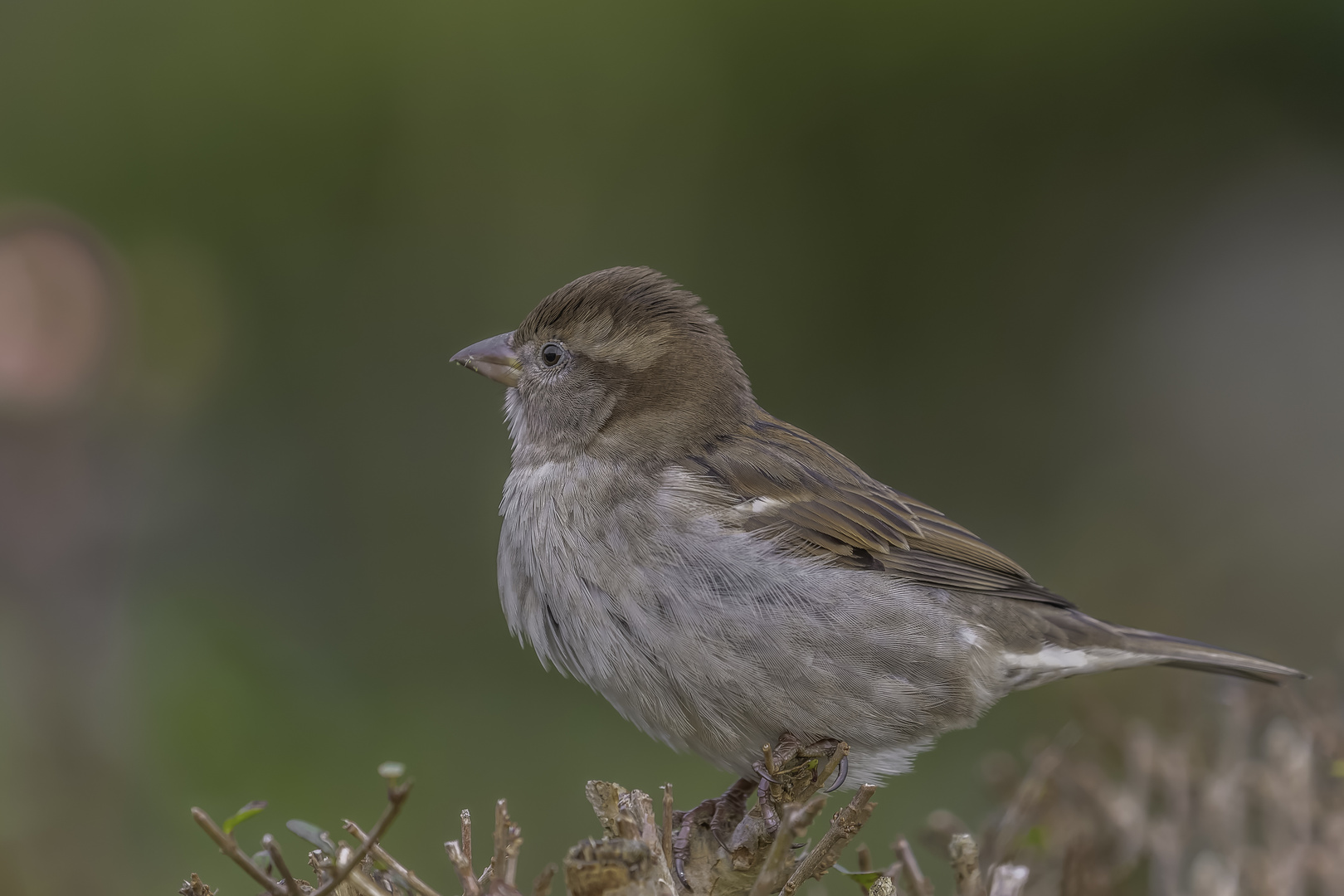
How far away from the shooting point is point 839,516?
2.69 metres

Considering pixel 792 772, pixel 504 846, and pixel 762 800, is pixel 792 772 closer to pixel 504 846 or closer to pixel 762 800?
pixel 762 800

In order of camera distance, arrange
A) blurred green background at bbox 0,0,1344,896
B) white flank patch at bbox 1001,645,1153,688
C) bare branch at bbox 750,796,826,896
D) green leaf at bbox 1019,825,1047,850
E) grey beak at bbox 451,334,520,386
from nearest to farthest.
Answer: bare branch at bbox 750,796,826,896 < green leaf at bbox 1019,825,1047,850 < white flank patch at bbox 1001,645,1153,688 < grey beak at bbox 451,334,520,386 < blurred green background at bbox 0,0,1344,896

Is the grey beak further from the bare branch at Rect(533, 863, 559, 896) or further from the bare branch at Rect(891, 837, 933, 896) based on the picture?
the bare branch at Rect(533, 863, 559, 896)

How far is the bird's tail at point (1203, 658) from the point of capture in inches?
100

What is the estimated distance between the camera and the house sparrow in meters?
2.36

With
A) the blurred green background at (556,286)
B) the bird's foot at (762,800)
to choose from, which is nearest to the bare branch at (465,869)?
the bird's foot at (762,800)

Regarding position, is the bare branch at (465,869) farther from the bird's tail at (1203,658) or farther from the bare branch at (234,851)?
the bird's tail at (1203,658)

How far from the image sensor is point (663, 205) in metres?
5.04

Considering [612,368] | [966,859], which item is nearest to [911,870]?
[966,859]

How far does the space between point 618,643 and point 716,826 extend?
0.37 m

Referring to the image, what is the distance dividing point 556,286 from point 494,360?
6.53 ft

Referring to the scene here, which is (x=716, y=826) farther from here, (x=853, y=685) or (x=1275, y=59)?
(x=1275, y=59)

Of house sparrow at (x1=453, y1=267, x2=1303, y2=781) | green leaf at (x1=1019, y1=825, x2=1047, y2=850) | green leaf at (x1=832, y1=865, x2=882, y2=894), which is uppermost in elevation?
house sparrow at (x1=453, y1=267, x2=1303, y2=781)

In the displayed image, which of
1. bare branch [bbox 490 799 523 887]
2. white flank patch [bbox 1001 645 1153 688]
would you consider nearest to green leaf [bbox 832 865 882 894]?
bare branch [bbox 490 799 523 887]
